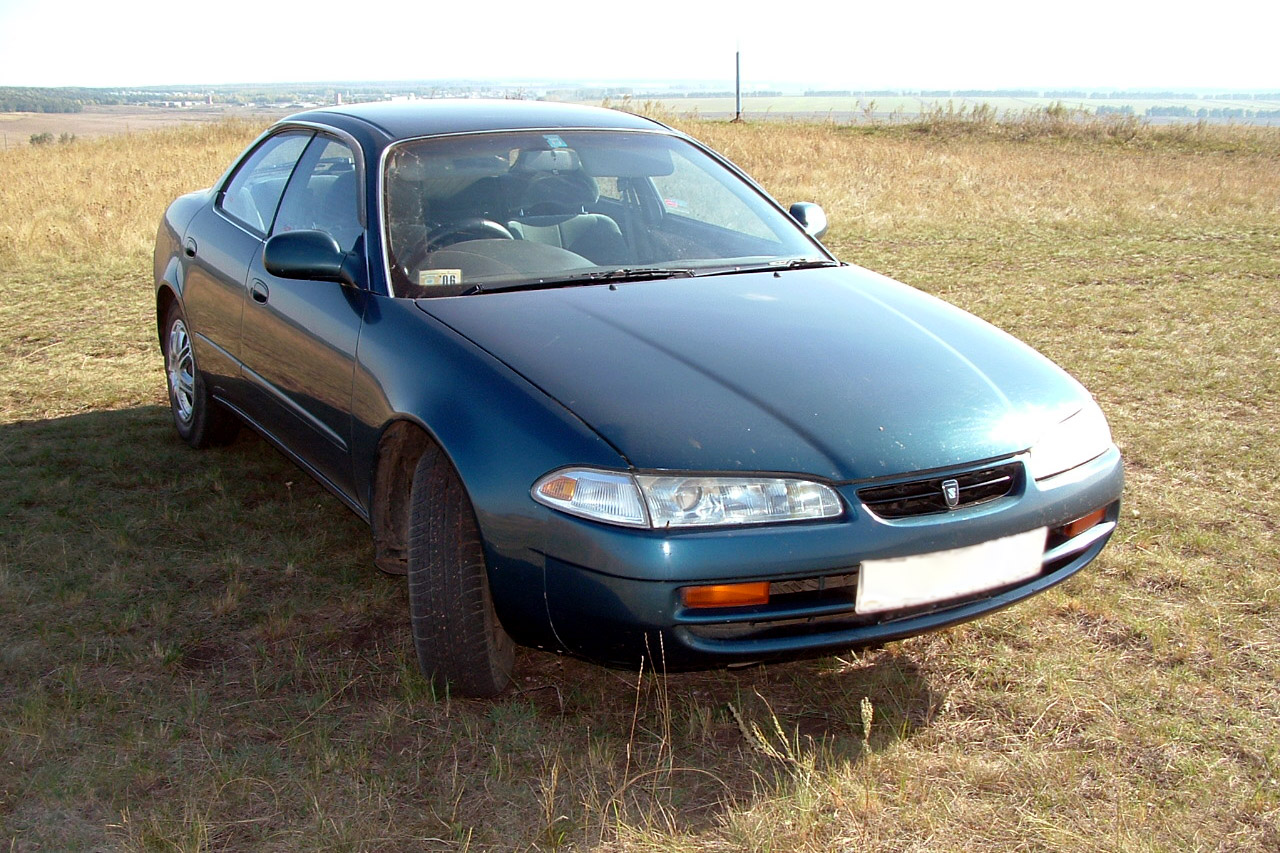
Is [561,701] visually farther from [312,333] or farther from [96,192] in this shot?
[96,192]

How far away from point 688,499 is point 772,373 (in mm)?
510

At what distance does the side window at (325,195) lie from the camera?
3.52m

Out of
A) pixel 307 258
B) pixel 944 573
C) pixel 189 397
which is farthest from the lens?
pixel 189 397

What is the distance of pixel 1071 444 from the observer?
8.97ft

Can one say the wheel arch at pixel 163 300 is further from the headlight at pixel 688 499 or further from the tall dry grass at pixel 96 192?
the tall dry grass at pixel 96 192

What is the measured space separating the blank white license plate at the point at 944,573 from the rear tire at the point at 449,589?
0.86m

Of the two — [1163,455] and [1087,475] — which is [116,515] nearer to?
[1087,475]

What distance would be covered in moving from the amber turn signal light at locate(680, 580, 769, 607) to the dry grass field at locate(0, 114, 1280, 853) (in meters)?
0.39

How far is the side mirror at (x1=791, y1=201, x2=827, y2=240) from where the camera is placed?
410 centimetres

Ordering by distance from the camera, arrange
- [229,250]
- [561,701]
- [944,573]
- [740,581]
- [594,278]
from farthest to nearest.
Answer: [229,250], [594,278], [561,701], [944,573], [740,581]

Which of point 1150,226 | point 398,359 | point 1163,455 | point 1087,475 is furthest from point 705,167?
point 1150,226

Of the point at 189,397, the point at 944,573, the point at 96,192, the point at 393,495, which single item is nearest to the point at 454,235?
the point at 393,495

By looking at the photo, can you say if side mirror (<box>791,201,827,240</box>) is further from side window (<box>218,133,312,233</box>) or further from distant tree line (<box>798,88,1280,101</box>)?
distant tree line (<box>798,88,1280,101</box>)

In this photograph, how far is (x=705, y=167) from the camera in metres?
4.05
